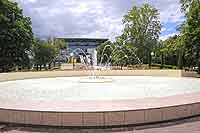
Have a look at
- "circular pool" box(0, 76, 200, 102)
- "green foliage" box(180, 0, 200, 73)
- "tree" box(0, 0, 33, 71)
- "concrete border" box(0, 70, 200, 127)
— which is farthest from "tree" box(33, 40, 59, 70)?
"concrete border" box(0, 70, 200, 127)

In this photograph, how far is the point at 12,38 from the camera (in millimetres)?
29047

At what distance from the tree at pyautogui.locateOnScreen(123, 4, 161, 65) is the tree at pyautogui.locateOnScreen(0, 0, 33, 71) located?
52.4ft

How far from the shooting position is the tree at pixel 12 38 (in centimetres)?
2877

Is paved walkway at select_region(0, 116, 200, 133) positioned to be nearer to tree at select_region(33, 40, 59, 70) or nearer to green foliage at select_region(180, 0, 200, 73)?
green foliage at select_region(180, 0, 200, 73)

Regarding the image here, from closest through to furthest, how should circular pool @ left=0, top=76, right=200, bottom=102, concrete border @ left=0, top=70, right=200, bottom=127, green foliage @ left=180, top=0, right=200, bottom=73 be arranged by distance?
concrete border @ left=0, top=70, right=200, bottom=127 < circular pool @ left=0, top=76, right=200, bottom=102 < green foliage @ left=180, top=0, right=200, bottom=73

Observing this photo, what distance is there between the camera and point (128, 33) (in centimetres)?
4384

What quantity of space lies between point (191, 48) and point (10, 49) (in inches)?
627

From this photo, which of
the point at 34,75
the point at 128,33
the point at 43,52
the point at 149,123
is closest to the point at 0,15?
the point at 34,75

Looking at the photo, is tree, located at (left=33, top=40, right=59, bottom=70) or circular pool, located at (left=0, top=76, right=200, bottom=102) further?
tree, located at (left=33, top=40, right=59, bottom=70)

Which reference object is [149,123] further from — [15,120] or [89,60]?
[89,60]

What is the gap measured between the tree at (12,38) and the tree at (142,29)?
1596 centimetres

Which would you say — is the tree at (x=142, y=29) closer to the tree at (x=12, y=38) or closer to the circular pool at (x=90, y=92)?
the tree at (x=12, y=38)

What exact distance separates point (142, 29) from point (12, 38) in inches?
773

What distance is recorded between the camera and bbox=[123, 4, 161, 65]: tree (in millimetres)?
42906
